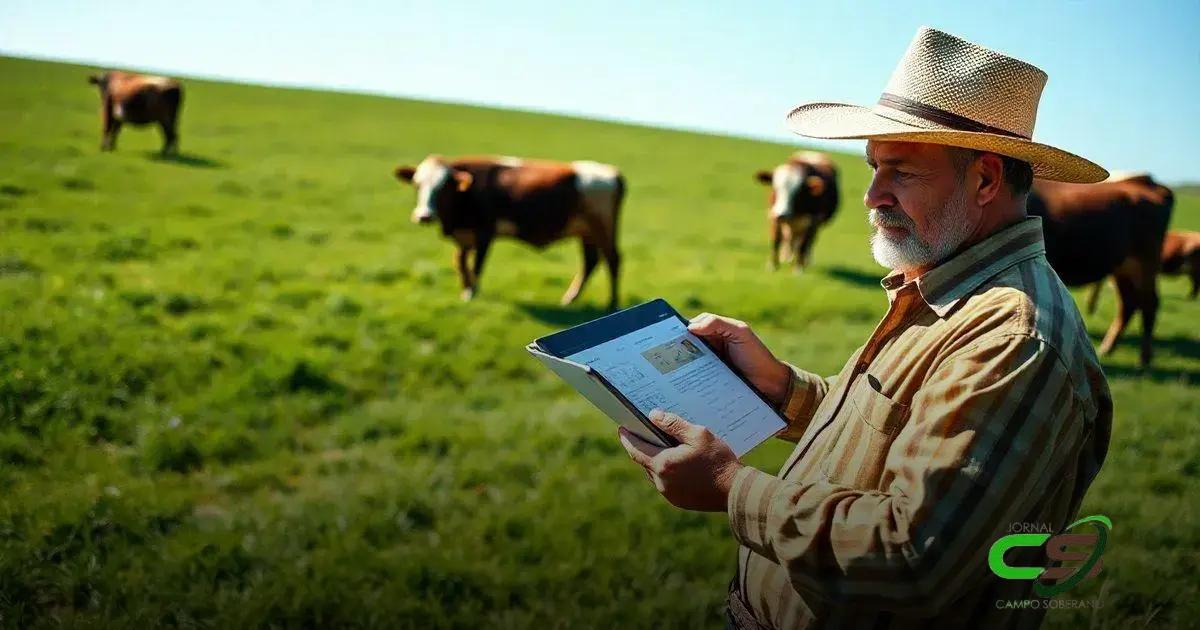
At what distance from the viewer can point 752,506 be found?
5.75ft

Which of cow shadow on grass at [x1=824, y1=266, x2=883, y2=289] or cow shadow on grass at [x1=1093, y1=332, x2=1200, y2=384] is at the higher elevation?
cow shadow on grass at [x1=1093, y1=332, x2=1200, y2=384]

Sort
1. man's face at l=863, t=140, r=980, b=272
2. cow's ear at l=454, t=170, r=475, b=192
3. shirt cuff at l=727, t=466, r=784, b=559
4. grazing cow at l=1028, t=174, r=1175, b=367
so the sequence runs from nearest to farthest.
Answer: shirt cuff at l=727, t=466, r=784, b=559
man's face at l=863, t=140, r=980, b=272
grazing cow at l=1028, t=174, r=1175, b=367
cow's ear at l=454, t=170, r=475, b=192

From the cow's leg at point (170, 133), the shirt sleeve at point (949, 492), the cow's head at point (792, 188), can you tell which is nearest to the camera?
the shirt sleeve at point (949, 492)

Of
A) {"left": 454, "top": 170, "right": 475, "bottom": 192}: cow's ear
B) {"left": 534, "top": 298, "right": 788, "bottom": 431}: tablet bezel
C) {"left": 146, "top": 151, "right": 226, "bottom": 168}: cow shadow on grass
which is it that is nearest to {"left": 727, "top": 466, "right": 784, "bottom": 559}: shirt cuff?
{"left": 534, "top": 298, "right": 788, "bottom": 431}: tablet bezel

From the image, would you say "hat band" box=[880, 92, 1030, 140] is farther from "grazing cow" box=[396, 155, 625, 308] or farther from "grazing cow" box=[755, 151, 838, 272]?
"grazing cow" box=[755, 151, 838, 272]

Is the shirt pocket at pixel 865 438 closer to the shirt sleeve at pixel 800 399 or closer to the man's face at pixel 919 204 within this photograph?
the man's face at pixel 919 204

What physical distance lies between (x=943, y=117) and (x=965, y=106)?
5cm

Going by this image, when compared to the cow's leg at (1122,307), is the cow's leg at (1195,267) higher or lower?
higher

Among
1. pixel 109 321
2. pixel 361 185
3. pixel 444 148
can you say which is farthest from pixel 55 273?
pixel 444 148

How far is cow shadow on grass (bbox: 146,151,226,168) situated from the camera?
17188mm

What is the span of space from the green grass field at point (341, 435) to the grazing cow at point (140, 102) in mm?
5525

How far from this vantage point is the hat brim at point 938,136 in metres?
1.86

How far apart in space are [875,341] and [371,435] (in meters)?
4.44

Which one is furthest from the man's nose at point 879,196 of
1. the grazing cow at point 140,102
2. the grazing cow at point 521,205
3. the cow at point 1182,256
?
the grazing cow at point 140,102
